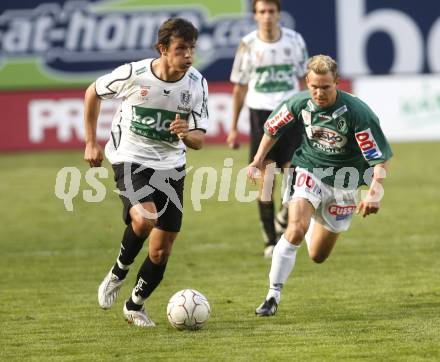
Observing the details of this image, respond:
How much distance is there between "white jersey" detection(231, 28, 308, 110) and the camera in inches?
441

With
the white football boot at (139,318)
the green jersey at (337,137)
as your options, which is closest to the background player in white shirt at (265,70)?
the green jersey at (337,137)

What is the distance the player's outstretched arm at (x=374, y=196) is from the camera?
7266 mm

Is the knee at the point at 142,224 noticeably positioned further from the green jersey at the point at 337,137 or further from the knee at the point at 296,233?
the green jersey at the point at 337,137

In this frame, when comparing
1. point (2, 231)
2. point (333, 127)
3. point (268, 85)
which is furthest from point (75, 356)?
point (2, 231)

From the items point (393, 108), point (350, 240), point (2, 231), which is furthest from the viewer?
point (393, 108)

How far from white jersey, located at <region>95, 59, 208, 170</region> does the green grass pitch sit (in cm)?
120

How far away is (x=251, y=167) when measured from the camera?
7980 millimetres

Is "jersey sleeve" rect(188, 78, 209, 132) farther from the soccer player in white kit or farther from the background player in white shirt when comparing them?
the background player in white shirt

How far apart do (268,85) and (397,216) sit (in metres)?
3.21

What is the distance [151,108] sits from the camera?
7.75 m

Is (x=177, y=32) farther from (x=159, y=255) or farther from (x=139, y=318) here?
(x=139, y=318)

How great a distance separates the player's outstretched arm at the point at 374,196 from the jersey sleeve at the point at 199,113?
124 cm

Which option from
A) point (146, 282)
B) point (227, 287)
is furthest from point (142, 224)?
point (227, 287)

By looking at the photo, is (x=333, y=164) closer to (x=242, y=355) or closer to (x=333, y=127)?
(x=333, y=127)
